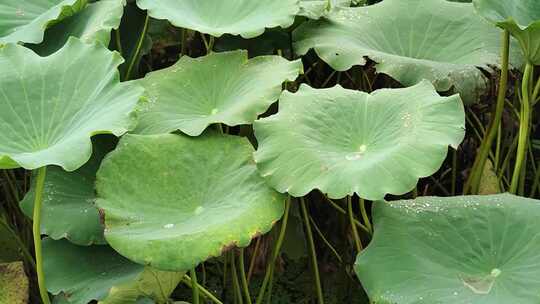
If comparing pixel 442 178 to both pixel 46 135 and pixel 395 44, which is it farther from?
pixel 46 135

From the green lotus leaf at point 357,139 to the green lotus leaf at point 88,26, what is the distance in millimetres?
511

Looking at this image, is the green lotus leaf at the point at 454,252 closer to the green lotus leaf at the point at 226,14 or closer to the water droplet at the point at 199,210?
the water droplet at the point at 199,210

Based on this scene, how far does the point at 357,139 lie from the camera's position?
1563 millimetres

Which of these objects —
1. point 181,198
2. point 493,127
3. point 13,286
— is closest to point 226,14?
point 181,198

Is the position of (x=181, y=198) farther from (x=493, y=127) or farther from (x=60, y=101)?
(x=493, y=127)

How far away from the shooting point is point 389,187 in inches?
55.8

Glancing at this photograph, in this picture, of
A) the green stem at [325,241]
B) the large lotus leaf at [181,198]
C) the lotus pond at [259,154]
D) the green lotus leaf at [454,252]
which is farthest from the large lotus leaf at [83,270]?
the green stem at [325,241]

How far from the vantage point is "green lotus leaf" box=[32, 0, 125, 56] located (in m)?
1.90

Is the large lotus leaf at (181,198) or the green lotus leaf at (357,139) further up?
the green lotus leaf at (357,139)

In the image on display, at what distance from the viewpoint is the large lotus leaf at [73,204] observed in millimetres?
1645

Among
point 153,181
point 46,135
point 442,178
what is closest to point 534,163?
point 442,178

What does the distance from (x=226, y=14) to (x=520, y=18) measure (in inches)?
27.1

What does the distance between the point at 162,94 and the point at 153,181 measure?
0.99 ft

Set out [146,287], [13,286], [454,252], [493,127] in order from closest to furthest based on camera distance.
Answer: [454,252] < [146,287] < [13,286] < [493,127]
